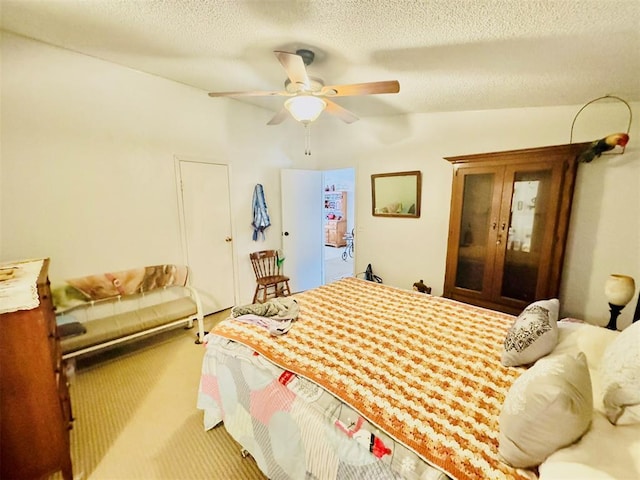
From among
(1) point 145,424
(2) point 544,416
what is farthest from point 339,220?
(2) point 544,416

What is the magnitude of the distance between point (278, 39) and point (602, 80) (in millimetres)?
2193

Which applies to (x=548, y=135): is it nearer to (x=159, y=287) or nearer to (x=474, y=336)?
(x=474, y=336)

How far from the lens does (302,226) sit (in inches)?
166

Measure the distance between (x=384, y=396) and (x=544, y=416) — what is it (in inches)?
21.5

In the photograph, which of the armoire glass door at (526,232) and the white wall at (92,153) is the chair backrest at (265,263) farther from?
the armoire glass door at (526,232)

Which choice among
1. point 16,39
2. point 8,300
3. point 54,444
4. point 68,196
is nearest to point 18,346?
point 8,300

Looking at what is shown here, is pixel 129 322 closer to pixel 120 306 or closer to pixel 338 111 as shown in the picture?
pixel 120 306

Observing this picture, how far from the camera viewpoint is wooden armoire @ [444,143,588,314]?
2215 millimetres

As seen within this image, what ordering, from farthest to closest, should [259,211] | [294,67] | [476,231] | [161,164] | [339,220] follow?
[339,220], [259,211], [161,164], [476,231], [294,67]

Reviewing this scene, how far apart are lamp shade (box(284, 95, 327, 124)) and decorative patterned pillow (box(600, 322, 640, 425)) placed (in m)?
1.92

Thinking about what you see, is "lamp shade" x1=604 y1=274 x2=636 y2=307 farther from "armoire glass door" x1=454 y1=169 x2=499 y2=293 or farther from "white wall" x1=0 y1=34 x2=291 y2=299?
"white wall" x1=0 y1=34 x2=291 y2=299

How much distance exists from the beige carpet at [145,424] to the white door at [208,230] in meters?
0.91

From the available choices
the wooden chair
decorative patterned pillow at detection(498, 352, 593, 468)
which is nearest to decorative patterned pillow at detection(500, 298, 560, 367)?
decorative patterned pillow at detection(498, 352, 593, 468)

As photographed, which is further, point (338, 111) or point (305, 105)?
point (338, 111)
